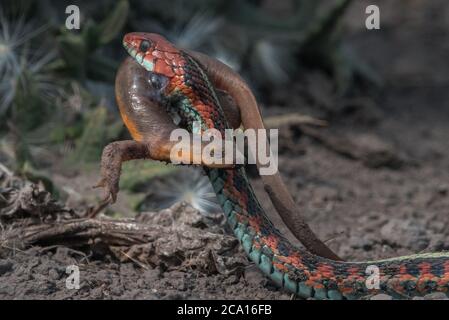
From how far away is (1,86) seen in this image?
22.3 feet

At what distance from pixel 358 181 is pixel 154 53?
3.17 m

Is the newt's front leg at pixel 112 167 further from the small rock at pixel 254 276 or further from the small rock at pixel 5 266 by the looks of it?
the small rock at pixel 254 276

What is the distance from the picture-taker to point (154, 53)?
4.44 metres

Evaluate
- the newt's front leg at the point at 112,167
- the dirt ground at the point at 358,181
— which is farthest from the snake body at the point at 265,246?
the newt's front leg at the point at 112,167

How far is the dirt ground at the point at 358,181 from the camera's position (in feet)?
14.3

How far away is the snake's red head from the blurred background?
1.38m

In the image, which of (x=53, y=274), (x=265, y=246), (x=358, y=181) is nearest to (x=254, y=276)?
(x=265, y=246)

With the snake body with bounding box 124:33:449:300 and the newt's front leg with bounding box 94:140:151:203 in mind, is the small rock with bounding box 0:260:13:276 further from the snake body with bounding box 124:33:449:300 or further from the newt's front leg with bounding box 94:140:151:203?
the snake body with bounding box 124:33:449:300

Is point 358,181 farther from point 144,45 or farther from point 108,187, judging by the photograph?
point 108,187

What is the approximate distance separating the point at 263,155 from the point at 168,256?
2.44 ft

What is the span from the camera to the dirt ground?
4.35 meters

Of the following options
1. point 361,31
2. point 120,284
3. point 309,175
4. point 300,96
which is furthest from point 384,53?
point 120,284

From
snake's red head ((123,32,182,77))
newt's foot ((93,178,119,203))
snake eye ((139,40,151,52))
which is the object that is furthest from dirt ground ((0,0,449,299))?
snake eye ((139,40,151,52))

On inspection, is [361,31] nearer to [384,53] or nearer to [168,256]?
[384,53]
